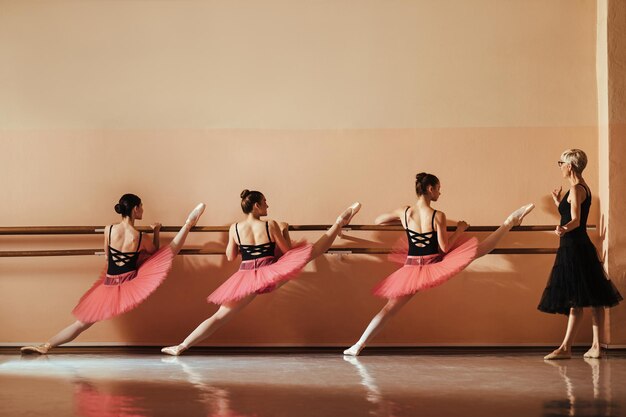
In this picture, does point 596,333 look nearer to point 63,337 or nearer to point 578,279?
point 578,279

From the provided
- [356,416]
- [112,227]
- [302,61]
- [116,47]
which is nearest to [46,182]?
[112,227]

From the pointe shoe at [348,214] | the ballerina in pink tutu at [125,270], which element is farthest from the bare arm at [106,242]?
the pointe shoe at [348,214]

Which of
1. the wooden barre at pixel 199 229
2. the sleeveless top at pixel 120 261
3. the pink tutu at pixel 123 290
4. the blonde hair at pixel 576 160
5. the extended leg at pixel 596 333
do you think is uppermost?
the blonde hair at pixel 576 160

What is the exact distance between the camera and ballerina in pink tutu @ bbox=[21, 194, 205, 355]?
197 inches

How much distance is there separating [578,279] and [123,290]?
2830 millimetres

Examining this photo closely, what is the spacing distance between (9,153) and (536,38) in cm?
381

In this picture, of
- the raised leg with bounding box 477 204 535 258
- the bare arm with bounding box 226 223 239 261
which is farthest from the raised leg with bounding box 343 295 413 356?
the bare arm with bounding box 226 223 239 261

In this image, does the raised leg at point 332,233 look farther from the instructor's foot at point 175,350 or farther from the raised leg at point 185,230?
the instructor's foot at point 175,350

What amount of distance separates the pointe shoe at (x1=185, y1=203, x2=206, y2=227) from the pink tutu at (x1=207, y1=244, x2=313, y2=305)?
18.0 inches

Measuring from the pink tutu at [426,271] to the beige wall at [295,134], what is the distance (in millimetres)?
441

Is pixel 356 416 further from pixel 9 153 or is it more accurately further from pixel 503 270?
pixel 9 153

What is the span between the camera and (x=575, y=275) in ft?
15.3

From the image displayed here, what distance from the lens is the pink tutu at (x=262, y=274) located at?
4.87 metres

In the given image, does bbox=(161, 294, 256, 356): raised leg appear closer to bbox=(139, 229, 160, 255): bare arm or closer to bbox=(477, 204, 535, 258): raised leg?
bbox=(139, 229, 160, 255): bare arm
